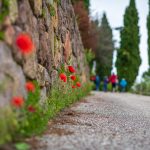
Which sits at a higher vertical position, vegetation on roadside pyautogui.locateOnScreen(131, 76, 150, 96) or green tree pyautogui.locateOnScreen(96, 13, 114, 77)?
green tree pyautogui.locateOnScreen(96, 13, 114, 77)

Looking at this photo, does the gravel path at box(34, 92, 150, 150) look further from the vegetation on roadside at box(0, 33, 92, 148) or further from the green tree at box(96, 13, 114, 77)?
the green tree at box(96, 13, 114, 77)

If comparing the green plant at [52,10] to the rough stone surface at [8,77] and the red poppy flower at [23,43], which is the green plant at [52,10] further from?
the red poppy flower at [23,43]

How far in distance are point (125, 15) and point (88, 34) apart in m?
12.0

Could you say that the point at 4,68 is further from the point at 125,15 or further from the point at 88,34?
the point at 125,15

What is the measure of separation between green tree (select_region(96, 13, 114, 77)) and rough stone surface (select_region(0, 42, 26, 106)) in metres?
36.4

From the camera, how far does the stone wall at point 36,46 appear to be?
642cm

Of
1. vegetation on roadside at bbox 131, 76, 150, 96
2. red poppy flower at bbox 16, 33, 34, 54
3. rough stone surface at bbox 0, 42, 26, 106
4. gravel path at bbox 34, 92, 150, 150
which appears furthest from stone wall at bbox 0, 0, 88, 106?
vegetation on roadside at bbox 131, 76, 150, 96

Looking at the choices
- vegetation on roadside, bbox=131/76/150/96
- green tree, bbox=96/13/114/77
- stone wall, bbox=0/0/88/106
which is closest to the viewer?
stone wall, bbox=0/0/88/106

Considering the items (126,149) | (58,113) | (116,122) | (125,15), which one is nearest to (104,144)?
(126,149)

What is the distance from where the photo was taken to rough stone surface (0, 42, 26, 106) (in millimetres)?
6180

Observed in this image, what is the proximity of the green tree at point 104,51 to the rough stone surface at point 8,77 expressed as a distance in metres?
36.4

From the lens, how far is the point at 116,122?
33.7 feet

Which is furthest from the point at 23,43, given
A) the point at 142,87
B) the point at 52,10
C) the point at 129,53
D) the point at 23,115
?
the point at 129,53

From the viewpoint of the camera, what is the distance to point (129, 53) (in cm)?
4562
